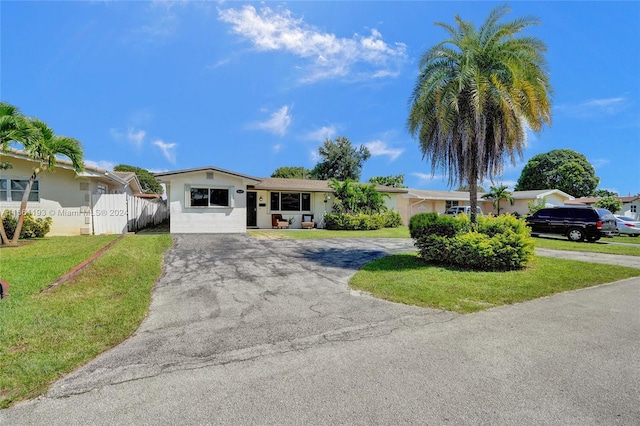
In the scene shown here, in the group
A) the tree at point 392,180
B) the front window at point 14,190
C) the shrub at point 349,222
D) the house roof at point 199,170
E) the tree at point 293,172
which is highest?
the tree at point 293,172

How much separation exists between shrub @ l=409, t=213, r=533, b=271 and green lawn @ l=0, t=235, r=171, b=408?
6.98m

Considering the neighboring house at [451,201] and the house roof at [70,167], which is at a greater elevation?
A: the house roof at [70,167]

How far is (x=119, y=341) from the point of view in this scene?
3602 mm

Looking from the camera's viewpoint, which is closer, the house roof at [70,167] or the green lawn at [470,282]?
the green lawn at [470,282]

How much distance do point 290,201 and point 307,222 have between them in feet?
6.06

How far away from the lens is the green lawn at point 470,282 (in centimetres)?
532

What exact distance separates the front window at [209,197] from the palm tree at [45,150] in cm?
504

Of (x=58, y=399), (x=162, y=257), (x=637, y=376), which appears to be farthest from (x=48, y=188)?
(x=637, y=376)

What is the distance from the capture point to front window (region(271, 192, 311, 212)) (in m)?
20.0

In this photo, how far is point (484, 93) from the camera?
795 cm

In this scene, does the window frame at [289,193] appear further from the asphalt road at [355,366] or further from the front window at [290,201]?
the asphalt road at [355,366]

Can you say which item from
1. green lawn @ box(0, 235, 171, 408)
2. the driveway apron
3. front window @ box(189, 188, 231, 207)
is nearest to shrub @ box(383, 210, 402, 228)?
front window @ box(189, 188, 231, 207)

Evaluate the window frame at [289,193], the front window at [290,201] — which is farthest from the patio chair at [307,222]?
the front window at [290,201]

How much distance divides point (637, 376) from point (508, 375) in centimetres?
124
